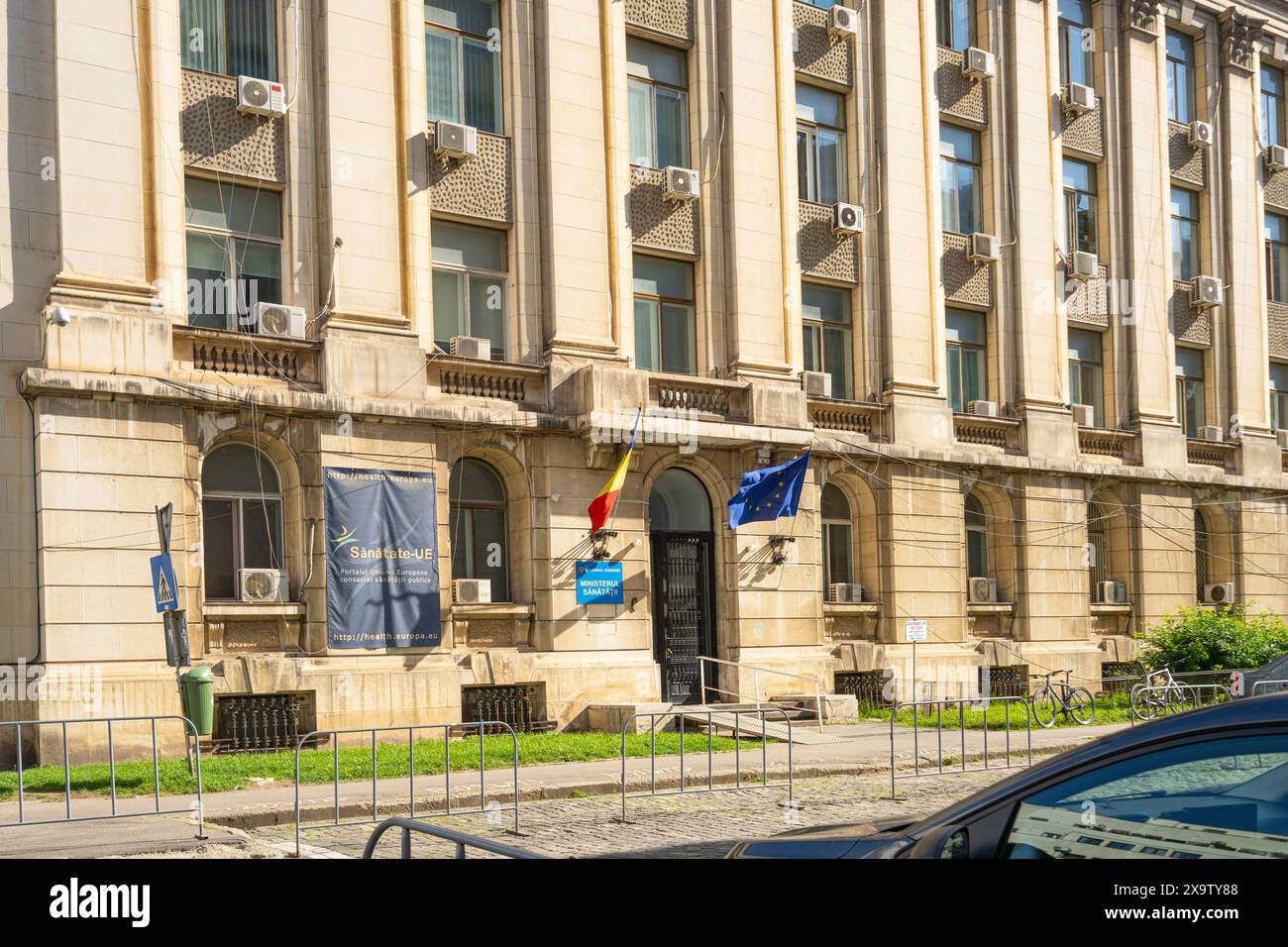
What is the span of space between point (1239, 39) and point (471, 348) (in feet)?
86.6

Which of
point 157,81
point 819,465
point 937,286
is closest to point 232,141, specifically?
point 157,81

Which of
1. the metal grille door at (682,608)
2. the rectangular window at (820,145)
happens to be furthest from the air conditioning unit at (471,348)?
the rectangular window at (820,145)

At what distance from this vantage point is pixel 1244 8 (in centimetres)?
3834

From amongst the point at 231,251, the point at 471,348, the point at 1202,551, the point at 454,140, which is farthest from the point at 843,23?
the point at 1202,551

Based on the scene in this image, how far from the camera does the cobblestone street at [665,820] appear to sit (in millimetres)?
12219

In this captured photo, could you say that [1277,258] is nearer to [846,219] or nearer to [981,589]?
[981,589]

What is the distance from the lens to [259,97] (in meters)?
21.6

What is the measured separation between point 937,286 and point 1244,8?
1557 cm

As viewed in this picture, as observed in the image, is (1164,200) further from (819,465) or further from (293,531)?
(293,531)

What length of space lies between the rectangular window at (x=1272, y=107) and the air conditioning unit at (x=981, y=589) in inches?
703

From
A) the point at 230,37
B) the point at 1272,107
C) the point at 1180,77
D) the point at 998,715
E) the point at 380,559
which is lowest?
the point at 998,715

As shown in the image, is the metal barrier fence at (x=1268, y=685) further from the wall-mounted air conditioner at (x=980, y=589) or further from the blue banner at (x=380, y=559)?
the blue banner at (x=380, y=559)

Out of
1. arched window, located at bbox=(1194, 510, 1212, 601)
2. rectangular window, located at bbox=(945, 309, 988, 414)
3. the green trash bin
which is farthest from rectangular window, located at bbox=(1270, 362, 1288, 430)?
the green trash bin
